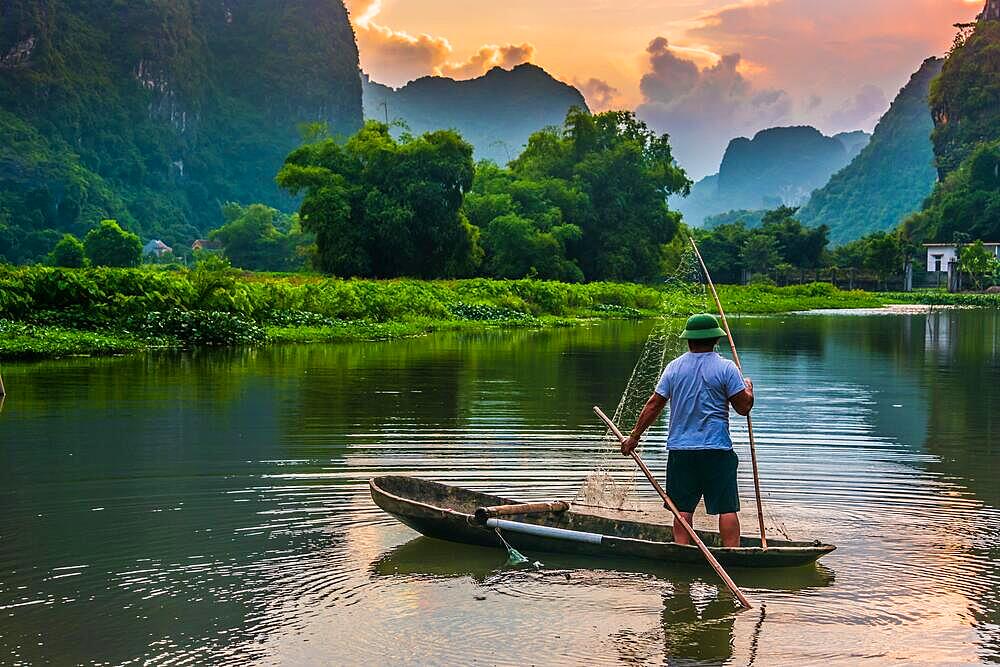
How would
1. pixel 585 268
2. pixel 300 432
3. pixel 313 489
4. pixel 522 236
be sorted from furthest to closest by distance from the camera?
pixel 585 268
pixel 522 236
pixel 300 432
pixel 313 489

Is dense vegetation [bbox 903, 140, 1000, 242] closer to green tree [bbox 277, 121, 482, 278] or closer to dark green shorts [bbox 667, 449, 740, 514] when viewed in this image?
green tree [bbox 277, 121, 482, 278]

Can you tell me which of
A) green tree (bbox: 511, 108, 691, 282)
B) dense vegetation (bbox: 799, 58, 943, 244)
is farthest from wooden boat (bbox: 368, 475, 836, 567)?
dense vegetation (bbox: 799, 58, 943, 244)

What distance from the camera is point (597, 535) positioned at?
23.8 feet

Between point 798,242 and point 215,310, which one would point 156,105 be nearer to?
point 798,242

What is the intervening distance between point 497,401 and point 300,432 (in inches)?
156

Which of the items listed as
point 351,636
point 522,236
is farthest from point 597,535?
point 522,236

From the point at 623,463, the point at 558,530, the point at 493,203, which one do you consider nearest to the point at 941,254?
the point at 493,203

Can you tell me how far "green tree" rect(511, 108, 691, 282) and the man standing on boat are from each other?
59708mm

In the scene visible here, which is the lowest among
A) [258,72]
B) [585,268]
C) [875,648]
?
[875,648]

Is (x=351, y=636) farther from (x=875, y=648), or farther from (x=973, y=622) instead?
(x=973, y=622)

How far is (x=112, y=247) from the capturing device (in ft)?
229

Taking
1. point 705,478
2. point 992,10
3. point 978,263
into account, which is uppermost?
point 992,10

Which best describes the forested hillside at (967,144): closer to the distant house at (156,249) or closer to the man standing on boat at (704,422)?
the distant house at (156,249)

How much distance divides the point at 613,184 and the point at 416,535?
63041mm
